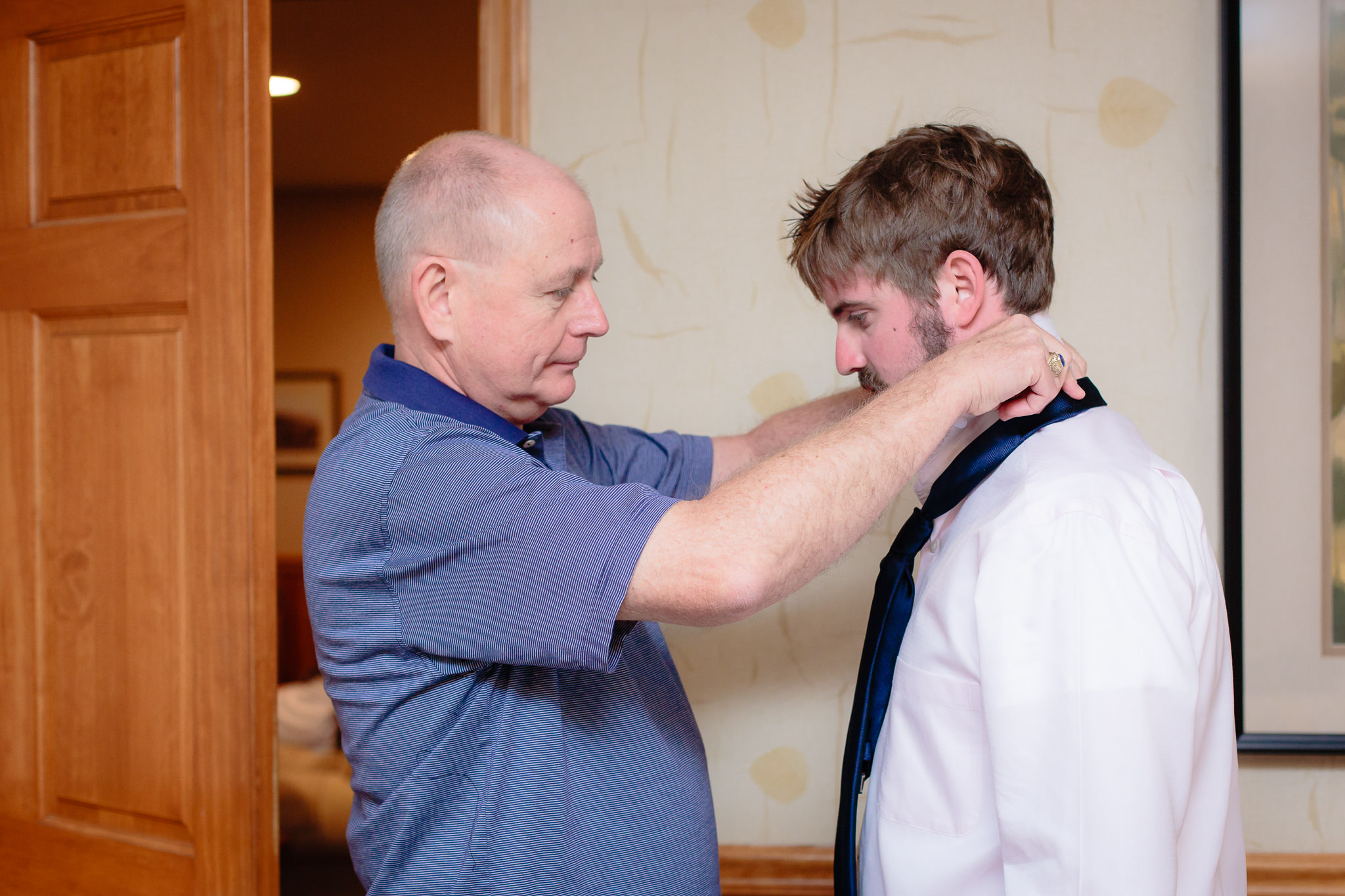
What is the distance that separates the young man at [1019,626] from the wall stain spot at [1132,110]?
0.59 metres

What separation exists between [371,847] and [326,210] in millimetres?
4858

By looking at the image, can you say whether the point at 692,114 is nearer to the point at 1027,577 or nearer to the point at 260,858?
the point at 1027,577

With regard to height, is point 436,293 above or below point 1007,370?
above

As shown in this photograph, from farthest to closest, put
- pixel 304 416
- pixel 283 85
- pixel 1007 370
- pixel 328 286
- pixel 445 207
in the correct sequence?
1. pixel 328 286
2. pixel 304 416
3. pixel 283 85
4. pixel 445 207
5. pixel 1007 370

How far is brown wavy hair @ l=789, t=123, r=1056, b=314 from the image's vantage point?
1.08m

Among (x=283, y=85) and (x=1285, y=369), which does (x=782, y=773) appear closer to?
(x=1285, y=369)

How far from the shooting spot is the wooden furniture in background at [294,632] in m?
4.22

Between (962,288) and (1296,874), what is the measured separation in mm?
1324

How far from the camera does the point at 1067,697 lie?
810 mm

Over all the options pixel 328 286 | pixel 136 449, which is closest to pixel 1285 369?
pixel 136 449

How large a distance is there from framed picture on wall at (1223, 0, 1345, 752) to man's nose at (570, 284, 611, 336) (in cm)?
114

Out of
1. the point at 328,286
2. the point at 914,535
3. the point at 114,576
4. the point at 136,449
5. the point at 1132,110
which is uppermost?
the point at 328,286

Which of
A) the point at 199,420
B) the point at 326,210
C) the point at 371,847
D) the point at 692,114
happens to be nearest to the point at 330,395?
the point at 326,210

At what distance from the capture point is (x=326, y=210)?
17.0ft
